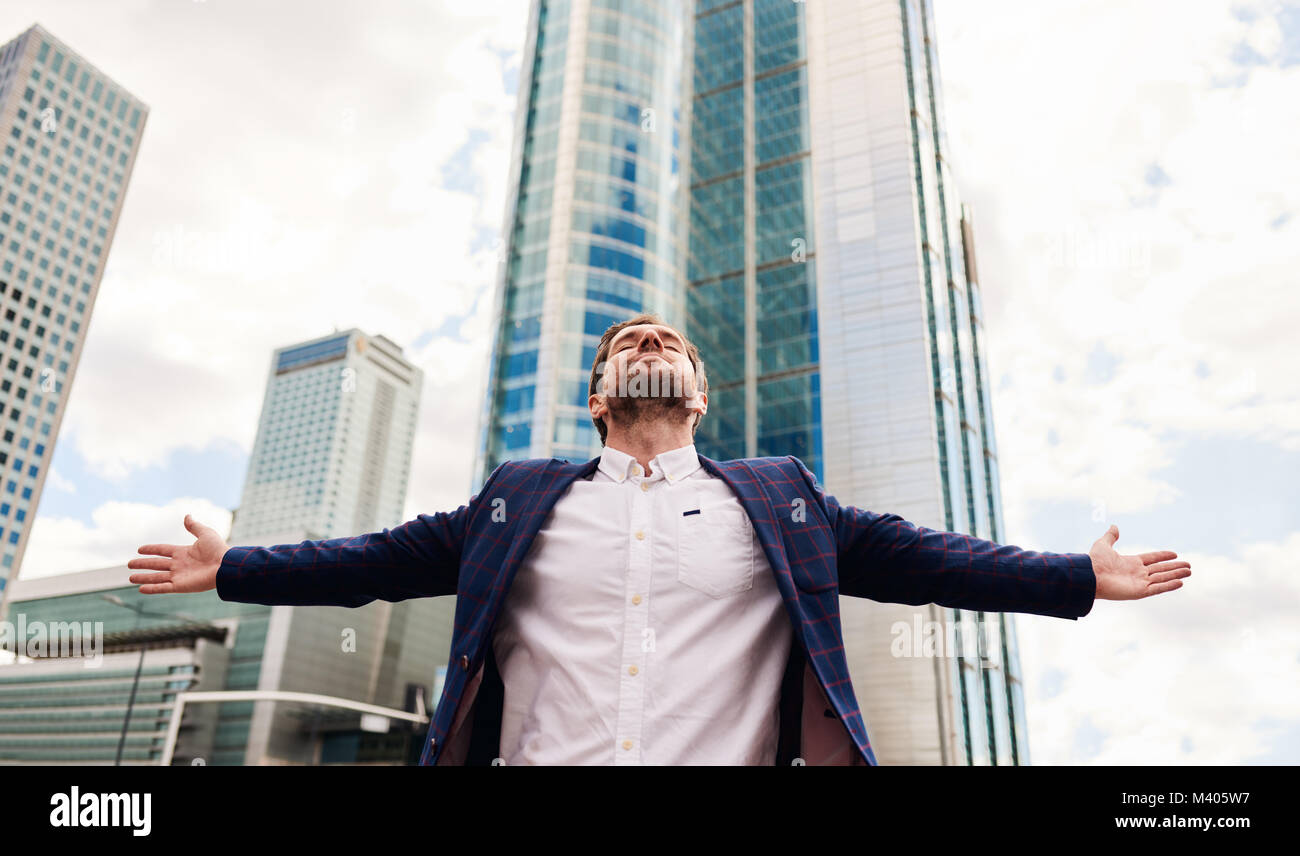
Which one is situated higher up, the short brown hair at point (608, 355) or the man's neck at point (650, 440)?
the short brown hair at point (608, 355)

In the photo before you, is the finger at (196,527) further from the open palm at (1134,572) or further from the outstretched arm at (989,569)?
the open palm at (1134,572)

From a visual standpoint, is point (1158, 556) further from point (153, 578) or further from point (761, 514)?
point (153, 578)

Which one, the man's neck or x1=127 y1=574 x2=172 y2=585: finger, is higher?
the man's neck

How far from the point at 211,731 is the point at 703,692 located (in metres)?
88.3

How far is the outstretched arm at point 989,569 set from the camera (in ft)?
8.23

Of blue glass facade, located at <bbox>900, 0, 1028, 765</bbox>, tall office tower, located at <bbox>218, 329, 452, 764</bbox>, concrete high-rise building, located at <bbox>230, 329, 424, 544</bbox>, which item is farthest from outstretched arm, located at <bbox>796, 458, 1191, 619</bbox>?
concrete high-rise building, located at <bbox>230, 329, 424, 544</bbox>

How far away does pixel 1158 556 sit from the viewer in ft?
8.31

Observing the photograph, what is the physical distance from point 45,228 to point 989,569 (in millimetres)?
124701

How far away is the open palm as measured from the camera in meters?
2.47

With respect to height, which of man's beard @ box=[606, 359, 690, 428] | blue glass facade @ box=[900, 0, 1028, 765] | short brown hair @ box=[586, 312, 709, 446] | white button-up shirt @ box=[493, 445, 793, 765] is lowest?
white button-up shirt @ box=[493, 445, 793, 765]

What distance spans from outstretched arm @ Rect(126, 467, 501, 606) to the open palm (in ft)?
6.51

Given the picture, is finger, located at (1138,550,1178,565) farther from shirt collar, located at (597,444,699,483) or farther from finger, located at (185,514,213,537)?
finger, located at (185,514,213,537)

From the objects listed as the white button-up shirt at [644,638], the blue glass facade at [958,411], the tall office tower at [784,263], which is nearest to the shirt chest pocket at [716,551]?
the white button-up shirt at [644,638]

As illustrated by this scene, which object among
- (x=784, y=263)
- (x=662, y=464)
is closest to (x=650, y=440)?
(x=662, y=464)
